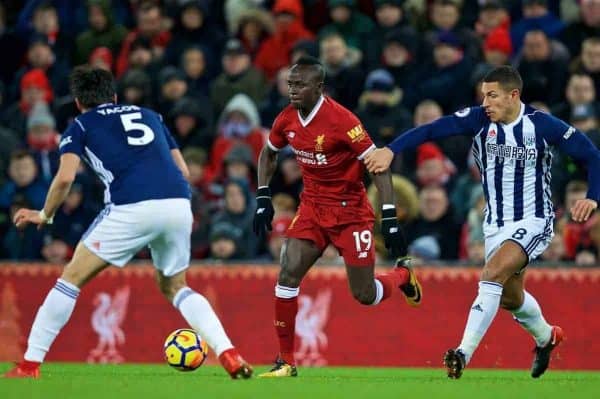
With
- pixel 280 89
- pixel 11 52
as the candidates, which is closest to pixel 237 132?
pixel 280 89

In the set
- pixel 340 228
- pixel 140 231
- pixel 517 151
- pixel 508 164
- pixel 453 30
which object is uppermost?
pixel 453 30

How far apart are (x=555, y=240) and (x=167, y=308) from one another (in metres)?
3.92

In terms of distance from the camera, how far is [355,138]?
1154cm

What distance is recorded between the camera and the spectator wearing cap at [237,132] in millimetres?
17219

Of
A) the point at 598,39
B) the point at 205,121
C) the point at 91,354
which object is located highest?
the point at 598,39

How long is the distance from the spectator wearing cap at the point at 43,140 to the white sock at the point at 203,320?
6809 mm

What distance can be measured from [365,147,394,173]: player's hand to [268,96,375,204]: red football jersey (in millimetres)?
331

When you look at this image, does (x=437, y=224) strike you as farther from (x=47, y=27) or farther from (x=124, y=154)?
(x=47, y=27)

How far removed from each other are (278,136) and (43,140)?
6.53 m

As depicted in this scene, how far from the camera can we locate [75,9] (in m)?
20.9

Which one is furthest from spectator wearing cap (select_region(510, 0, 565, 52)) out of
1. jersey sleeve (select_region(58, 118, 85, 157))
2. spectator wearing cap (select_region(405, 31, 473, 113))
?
jersey sleeve (select_region(58, 118, 85, 157))

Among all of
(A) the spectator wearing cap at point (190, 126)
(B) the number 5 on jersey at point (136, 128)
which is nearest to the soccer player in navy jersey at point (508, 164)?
(B) the number 5 on jersey at point (136, 128)

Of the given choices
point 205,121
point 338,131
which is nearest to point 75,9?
point 205,121

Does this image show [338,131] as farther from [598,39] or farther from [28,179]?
[28,179]
